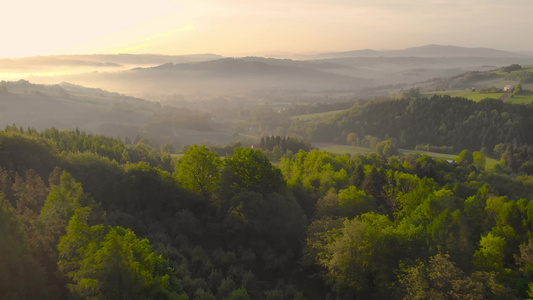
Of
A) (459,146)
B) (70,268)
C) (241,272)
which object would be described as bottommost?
(459,146)

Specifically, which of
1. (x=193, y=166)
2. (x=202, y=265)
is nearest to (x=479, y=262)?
(x=202, y=265)

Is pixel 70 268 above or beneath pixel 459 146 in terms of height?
above

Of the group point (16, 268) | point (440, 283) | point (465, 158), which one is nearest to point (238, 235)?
point (440, 283)

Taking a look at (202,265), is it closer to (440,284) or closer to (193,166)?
(193,166)

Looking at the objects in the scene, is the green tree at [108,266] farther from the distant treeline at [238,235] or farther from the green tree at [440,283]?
the green tree at [440,283]

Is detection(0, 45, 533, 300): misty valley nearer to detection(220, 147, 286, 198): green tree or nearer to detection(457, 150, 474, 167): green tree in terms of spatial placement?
detection(220, 147, 286, 198): green tree

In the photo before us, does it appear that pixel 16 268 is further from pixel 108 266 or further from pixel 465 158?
pixel 465 158

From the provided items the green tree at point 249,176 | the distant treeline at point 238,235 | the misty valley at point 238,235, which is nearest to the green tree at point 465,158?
the misty valley at point 238,235
